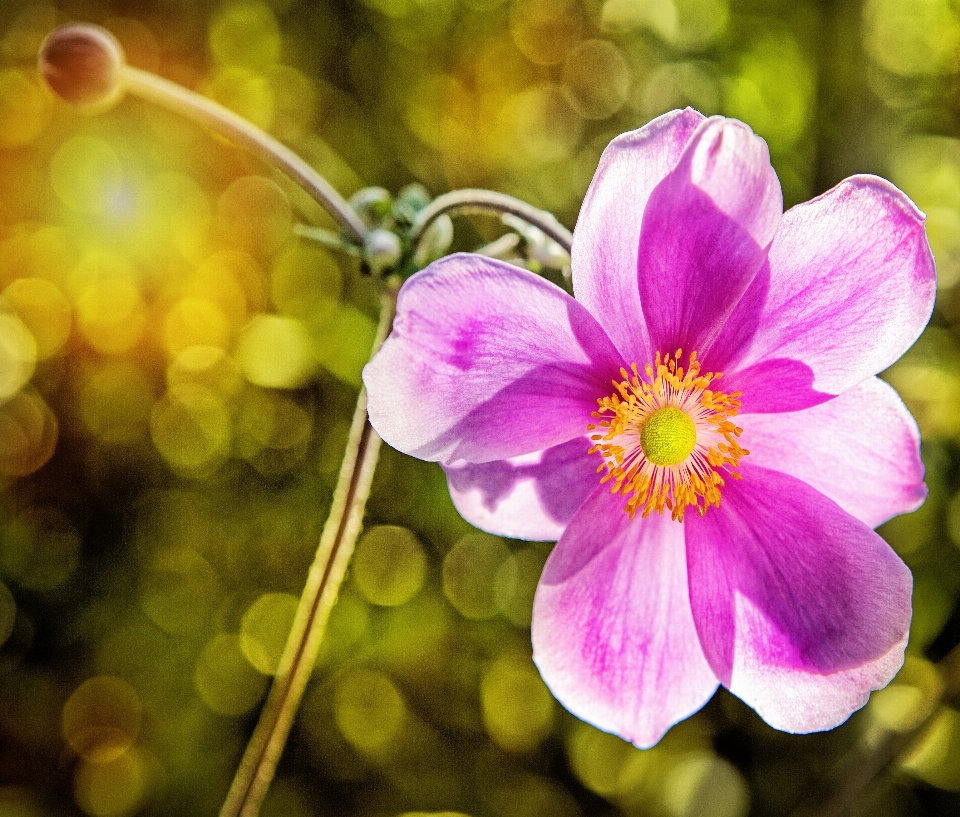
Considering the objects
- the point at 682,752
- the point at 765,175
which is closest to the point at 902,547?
the point at 682,752

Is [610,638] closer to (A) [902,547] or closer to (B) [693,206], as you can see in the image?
(B) [693,206]

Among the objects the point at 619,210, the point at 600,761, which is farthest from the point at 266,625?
the point at 619,210

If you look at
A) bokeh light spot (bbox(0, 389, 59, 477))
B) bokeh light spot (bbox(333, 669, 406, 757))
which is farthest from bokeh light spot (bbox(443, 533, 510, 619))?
bokeh light spot (bbox(0, 389, 59, 477))

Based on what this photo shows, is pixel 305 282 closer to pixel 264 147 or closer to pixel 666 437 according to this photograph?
pixel 264 147

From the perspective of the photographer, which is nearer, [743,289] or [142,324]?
[743,289]

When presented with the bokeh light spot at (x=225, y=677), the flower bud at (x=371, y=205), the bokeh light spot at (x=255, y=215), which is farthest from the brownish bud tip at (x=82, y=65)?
the bokeh light spot at (x=225, y=677)

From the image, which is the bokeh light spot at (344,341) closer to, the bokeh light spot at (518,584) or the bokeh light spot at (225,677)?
the bokeh light spot at (518,584)
